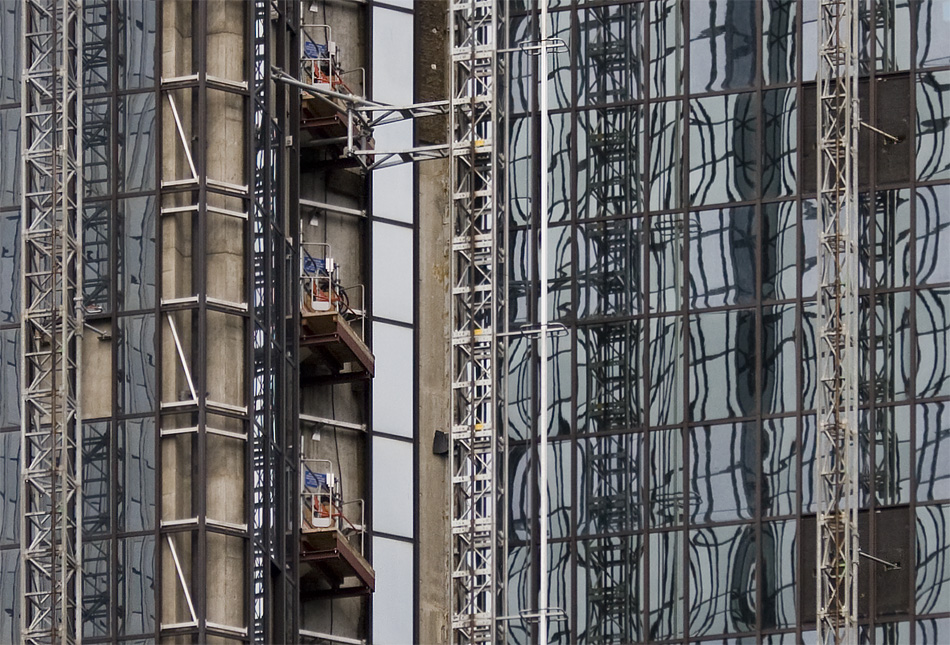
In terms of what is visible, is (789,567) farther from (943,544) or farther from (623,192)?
(623,192)

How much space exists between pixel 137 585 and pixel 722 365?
60.1 feet

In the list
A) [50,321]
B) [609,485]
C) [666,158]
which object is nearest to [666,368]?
[609,485]

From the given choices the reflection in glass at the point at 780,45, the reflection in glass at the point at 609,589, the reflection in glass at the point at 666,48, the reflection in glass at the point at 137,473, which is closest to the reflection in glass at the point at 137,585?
the reflection in glass at the point at 137,473

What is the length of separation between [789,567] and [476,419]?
935cm

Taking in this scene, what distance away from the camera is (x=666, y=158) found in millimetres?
88938

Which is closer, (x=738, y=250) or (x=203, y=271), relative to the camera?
(x=203, y=271)

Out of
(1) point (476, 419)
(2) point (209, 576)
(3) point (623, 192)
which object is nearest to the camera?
(2) point (209, 576)

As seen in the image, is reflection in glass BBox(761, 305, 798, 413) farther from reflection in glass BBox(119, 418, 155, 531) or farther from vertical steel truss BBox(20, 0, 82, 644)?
vertical steel truss BBox(20, 0, 82, 644)

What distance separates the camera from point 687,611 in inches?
3420

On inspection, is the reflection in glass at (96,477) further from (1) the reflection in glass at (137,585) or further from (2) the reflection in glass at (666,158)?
(2) the reflection in glass at (666,158)

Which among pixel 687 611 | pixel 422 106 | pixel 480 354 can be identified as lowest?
pixel 687 611

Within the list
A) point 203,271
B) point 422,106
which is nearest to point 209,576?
point 203,271

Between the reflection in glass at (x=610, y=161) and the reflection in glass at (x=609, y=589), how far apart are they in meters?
8.75

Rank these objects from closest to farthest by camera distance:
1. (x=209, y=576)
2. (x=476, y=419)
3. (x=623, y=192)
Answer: (x=209, y=576), (x=476, y=419), (x=623, y=192)
